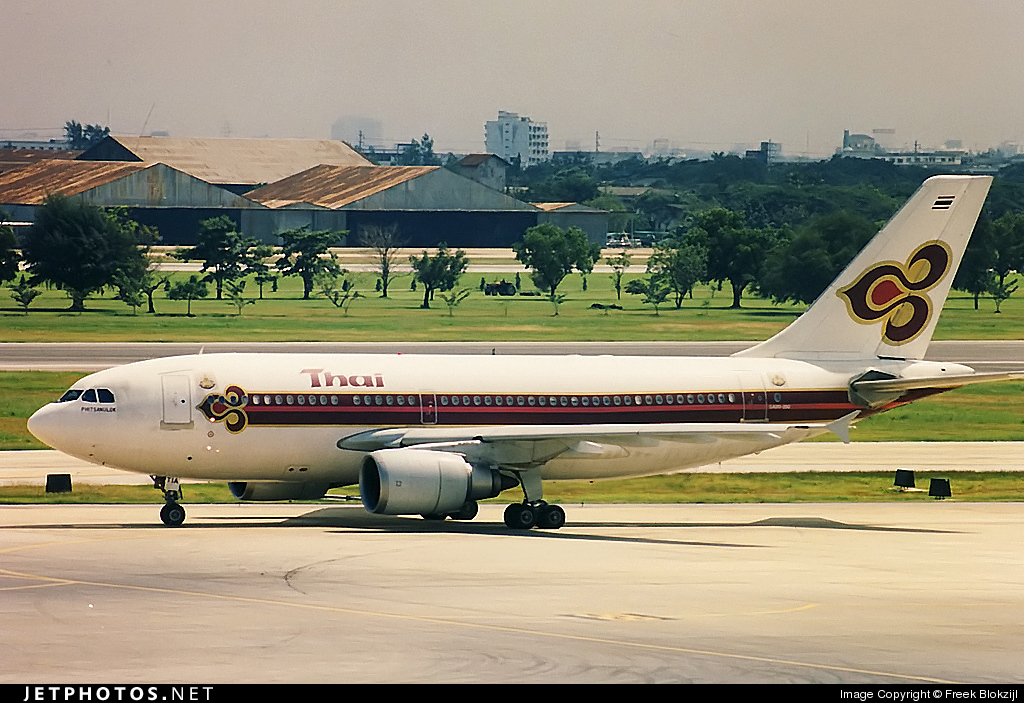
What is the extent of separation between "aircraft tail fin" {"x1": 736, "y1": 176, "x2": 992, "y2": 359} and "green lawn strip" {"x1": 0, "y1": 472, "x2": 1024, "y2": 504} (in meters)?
5.07

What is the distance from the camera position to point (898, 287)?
50.2 meters

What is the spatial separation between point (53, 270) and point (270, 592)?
111m

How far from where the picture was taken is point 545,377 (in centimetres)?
4622

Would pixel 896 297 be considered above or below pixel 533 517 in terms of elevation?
above

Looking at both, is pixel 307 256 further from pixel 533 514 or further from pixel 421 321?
pixel 533 514

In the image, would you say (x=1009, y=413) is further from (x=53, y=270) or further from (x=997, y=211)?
(x=997, y=211)

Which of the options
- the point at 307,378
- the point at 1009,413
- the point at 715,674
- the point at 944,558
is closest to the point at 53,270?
the point at 1009,413

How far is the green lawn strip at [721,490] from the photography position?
4950 centimetres

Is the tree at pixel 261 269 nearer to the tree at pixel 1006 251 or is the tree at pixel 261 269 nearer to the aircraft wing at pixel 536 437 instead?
the tree at pixel 1006 251

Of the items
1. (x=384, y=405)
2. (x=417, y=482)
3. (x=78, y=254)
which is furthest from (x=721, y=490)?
(x=78, y=254)

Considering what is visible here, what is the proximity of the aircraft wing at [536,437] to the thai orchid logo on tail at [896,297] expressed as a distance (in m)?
7.40

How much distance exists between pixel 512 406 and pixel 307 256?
12516 centimetres

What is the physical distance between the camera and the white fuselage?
1660 inches

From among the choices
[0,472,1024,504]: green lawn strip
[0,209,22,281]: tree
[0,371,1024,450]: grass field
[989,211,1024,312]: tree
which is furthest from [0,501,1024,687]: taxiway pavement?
[989,211,1024,312]: tree
